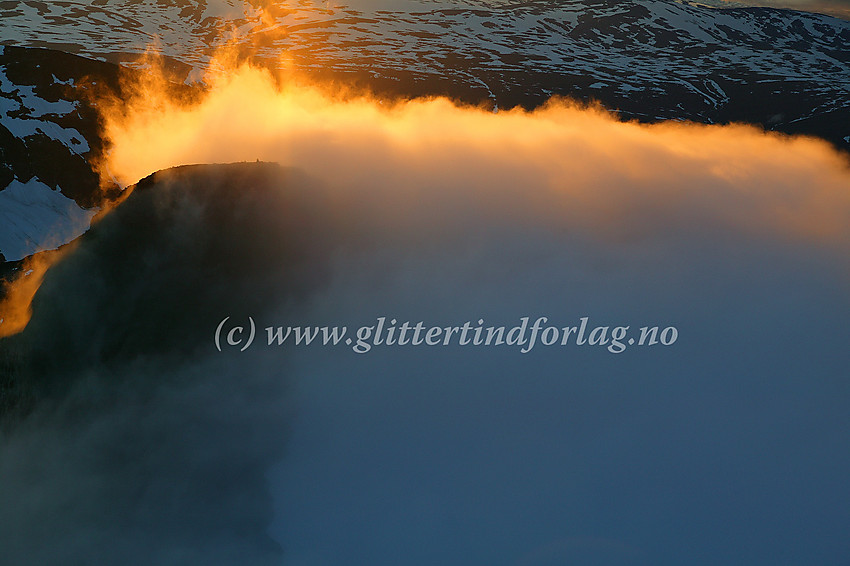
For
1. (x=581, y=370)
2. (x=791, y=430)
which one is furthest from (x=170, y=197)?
(x=791, y=430)

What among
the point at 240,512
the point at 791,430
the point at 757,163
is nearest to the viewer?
the point at 240,512

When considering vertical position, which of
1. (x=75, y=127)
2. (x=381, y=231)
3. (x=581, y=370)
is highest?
(x=381, y=231)

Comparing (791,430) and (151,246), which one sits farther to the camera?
(791,430)

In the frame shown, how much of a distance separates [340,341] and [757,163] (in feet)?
257

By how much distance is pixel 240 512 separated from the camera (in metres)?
32.3

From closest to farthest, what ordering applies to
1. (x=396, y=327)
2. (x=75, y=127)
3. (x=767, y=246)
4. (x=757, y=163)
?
(x=396, y=327)
(x=767, y=246)
(x=75, y=127)
(x=757, y=163)

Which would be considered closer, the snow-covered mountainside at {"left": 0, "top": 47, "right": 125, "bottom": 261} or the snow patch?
the snow patch

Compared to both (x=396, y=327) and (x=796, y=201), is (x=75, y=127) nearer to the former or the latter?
(x=396, y=327)

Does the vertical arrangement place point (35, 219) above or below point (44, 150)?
below

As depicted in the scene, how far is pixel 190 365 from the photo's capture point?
33.8m

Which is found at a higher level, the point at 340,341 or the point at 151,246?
the point at 151,246

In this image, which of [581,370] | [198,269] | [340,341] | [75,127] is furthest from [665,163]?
[75,127]

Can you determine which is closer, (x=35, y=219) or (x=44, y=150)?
(x=35, y=219)

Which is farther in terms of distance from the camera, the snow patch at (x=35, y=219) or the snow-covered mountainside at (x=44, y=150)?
the snow-covered mountainside at (x=44, y=150)
